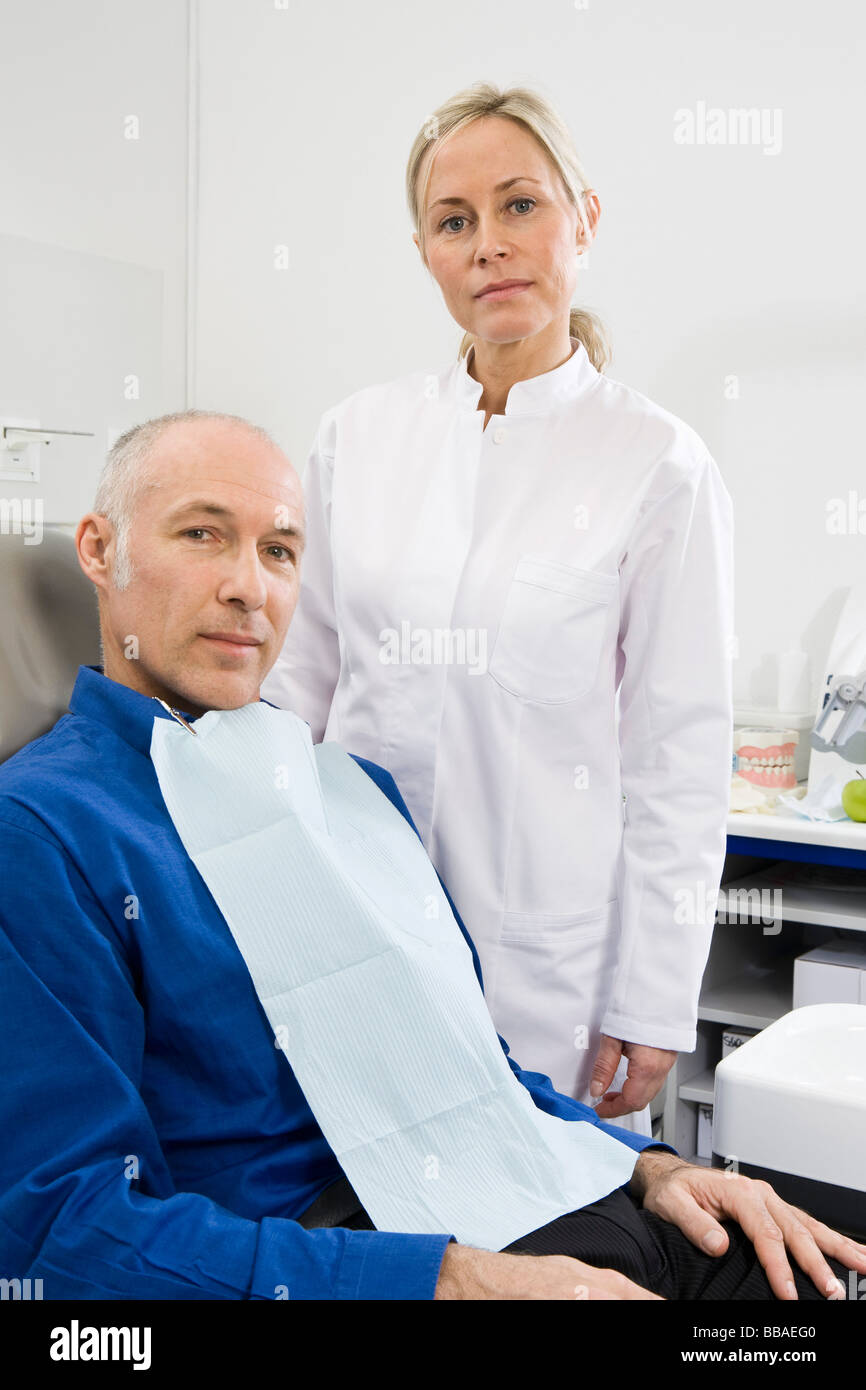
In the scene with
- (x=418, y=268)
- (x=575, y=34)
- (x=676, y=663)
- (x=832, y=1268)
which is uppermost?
(x=575, y=34)

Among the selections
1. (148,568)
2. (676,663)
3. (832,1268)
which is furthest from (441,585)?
(832,1268)

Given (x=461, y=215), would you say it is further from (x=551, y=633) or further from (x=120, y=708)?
(x=120, y=708)

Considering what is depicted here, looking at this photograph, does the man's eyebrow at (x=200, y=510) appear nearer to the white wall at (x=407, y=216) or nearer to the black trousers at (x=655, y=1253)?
Answer: the black trousers at (x=655, y=1253)

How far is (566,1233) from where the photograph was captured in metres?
1.00

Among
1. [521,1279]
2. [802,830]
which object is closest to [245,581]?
[521,1279]

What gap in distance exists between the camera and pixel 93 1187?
851 millimetres

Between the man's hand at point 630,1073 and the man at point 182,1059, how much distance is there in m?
0.19

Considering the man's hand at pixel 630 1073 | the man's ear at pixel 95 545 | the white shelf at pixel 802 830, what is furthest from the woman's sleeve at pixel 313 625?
the white shelf at pixel 802 830

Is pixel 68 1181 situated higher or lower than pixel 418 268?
lower

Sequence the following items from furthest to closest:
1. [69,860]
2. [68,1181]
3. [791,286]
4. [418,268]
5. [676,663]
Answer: [418,268]
[791,286]
[676,663]
[69,860]
[68,1181]

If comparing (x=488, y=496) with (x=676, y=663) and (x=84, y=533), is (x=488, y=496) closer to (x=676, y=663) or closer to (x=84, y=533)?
(x=676, y=663)

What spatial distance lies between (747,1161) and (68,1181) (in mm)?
488

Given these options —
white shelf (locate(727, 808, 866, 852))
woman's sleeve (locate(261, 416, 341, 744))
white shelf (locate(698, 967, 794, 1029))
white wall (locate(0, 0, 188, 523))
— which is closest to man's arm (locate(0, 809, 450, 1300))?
woman's sleeve (locate(261, 416, 341, 744))

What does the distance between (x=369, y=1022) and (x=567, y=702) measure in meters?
0.45
